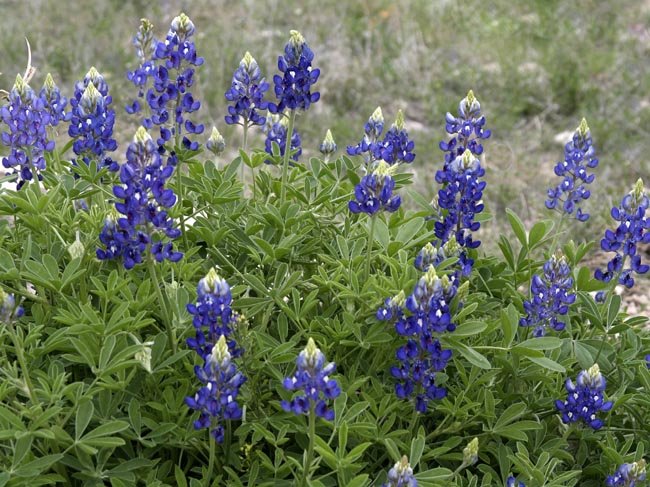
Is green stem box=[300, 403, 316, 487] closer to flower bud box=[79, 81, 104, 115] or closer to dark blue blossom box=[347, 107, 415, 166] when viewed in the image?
dark blue blossom box=[347, 107, 415, 166]

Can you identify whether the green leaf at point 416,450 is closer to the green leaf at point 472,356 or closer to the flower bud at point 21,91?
the green leaf at point 472,356

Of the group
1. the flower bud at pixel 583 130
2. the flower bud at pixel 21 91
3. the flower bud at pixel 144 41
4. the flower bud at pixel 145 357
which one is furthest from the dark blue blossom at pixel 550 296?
the flower bud at pixel 21 91

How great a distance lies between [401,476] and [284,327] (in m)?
0.68

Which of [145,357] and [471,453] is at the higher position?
[145,357]

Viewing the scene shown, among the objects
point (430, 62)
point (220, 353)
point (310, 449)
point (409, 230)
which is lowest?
point (310, 449)

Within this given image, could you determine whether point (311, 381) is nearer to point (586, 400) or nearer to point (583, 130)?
point (586, 400)

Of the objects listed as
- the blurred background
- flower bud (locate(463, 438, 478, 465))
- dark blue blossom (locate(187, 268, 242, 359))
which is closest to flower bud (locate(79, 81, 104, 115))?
dark blue blossom (locate(187, 268, 242, 359))

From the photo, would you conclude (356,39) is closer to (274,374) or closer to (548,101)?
(548,101)

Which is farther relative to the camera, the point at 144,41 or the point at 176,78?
the point at 144,41

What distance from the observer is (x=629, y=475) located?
246 centimetres

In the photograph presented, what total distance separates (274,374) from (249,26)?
5.95m

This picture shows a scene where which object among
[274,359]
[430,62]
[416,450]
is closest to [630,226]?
[416,450]

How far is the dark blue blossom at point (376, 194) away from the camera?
8.27 ft

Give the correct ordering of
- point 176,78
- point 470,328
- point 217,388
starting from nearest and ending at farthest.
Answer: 1. point 217,388
2. point 470,328
3. point 176,78
